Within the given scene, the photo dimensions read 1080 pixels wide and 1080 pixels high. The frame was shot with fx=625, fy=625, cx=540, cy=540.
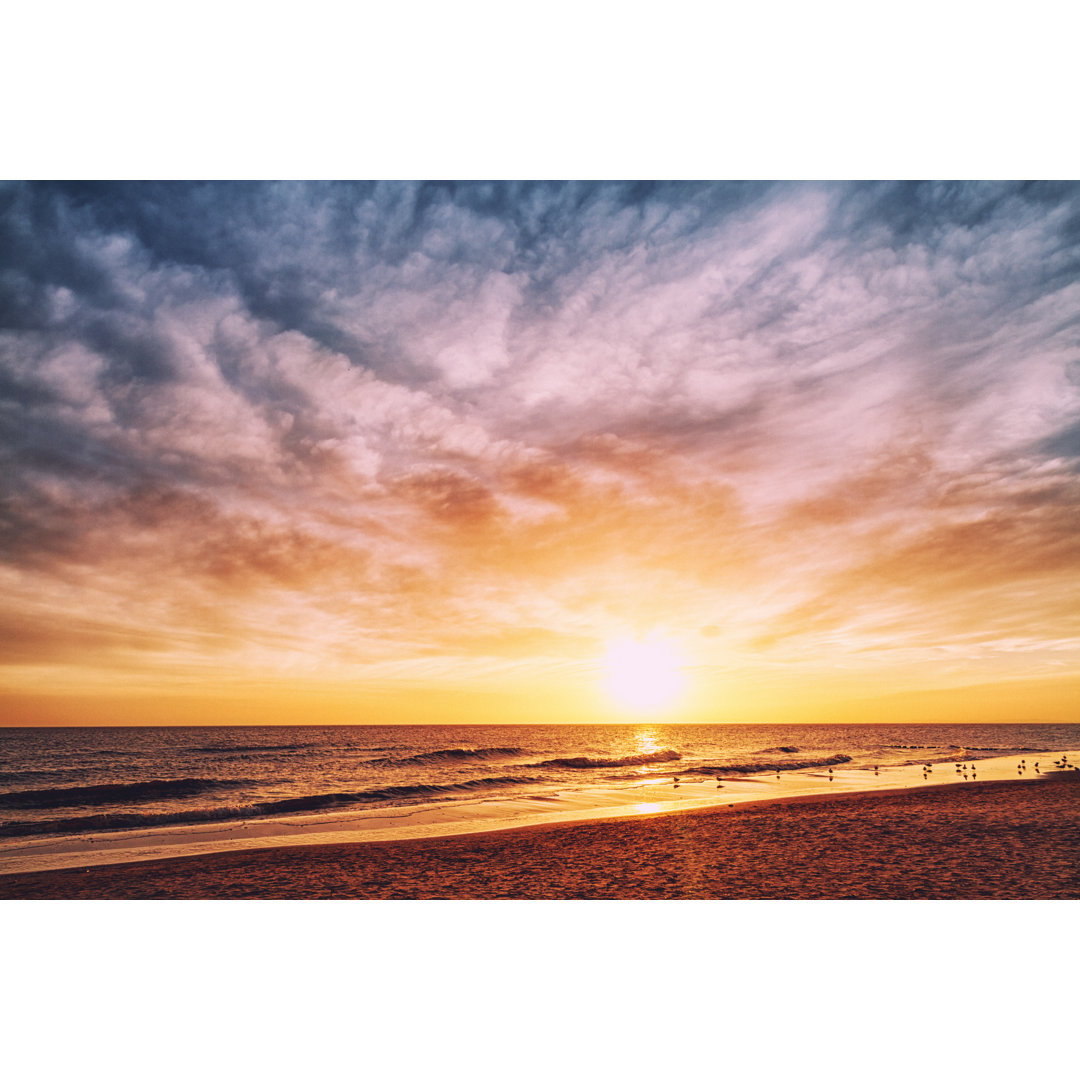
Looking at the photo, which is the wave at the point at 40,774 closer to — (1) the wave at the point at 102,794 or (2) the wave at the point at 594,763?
(1) the wave at the point at 102,794

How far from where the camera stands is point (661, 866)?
275 inches

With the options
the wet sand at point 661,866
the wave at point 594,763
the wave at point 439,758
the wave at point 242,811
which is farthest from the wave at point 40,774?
the wet sand at point 661,866

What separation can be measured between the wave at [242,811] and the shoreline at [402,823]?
82cm

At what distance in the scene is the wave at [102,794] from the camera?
1638cm

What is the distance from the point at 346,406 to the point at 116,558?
5120mm

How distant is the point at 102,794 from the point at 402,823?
12.5 meters

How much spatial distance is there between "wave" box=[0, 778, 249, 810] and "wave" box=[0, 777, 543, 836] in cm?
354

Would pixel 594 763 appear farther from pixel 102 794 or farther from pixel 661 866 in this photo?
pixel 661 866

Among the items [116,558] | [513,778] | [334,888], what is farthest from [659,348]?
[513,778]

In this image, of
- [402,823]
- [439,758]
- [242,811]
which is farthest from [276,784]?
[402,823]

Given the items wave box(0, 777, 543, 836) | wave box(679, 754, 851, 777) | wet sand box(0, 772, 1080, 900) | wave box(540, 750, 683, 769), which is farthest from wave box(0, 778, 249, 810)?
wave box(679, 754, 851, 777)

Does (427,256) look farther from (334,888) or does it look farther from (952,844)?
(952,844)

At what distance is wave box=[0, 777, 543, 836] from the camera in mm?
11859

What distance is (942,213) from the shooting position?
7621 mm
